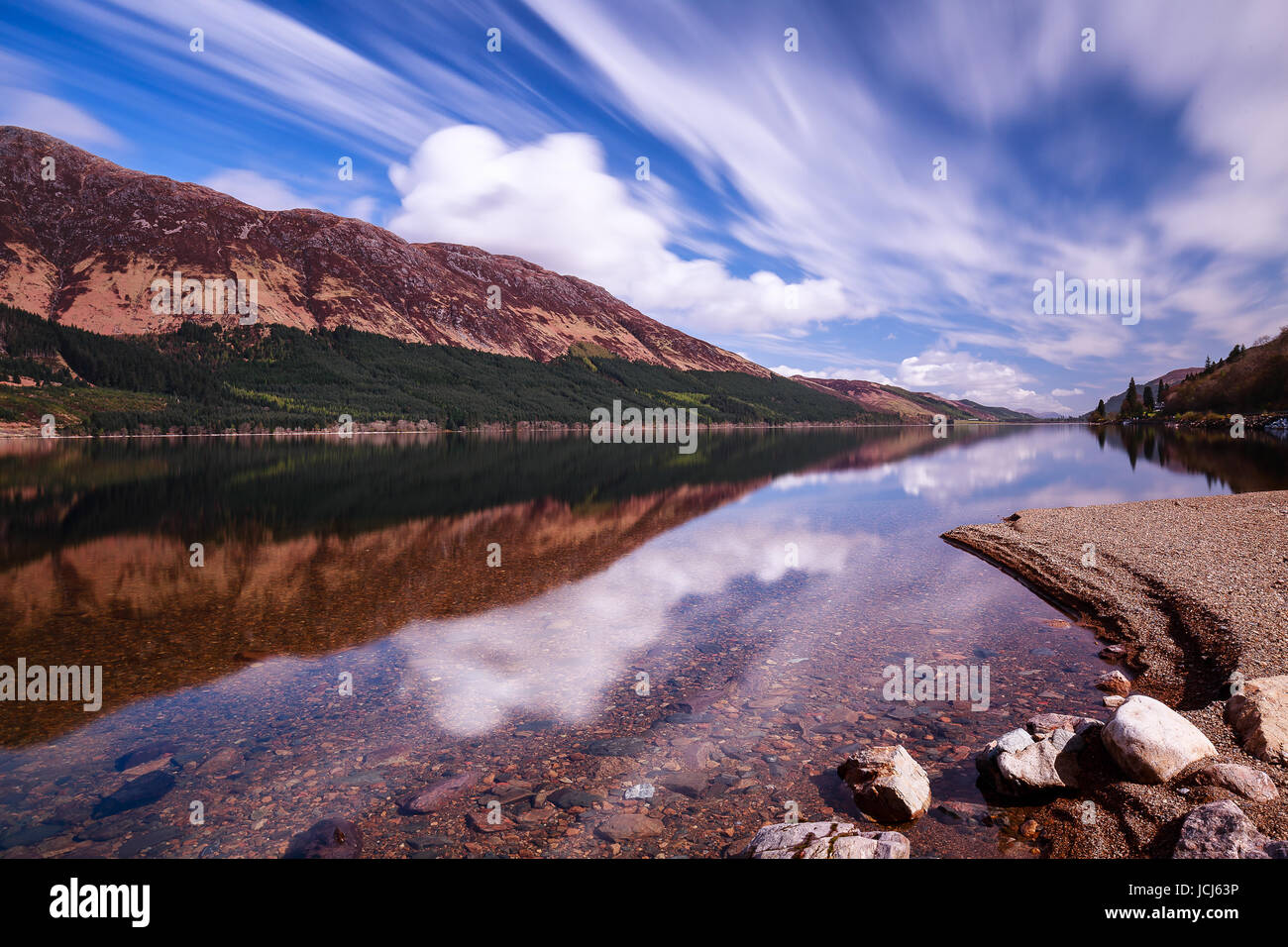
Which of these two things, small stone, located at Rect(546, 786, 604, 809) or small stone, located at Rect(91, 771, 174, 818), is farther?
small stone, located at Rect(546, 786, 604, 809)

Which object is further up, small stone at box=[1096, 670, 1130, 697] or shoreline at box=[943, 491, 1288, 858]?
shoreline at box=[943, 491, 1288, 858]

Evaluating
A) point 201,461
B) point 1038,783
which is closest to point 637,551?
point 1038,783

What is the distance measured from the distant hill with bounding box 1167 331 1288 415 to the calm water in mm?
180489

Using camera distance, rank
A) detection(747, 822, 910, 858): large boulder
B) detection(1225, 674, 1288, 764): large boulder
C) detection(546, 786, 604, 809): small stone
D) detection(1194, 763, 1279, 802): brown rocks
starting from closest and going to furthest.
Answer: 1. detection(747, 822, 910, 858): large boulder
2. detection(1194, 763, 1279, 802): brown rocks
3. detection(1225, 674, 1288, 764): large boulder
4. detection(546, 786, 604, 809): small stone

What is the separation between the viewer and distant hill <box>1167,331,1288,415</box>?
484 ft

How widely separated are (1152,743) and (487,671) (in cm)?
1244

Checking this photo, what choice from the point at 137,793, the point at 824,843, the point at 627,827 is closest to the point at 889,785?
the point at 824,843

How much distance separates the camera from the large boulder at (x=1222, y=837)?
6105 mm

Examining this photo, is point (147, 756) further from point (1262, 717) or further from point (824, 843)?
point (1262, 717)

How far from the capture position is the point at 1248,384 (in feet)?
509

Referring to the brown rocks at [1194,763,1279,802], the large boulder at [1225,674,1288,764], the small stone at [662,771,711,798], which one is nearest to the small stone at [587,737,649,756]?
the small stone at [662,771,711,798]

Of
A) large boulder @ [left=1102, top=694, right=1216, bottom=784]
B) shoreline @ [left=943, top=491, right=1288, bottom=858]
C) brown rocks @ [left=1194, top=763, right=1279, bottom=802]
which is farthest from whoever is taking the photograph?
large boulder @ [left=1102, top=694, right=1216, bottom=784]

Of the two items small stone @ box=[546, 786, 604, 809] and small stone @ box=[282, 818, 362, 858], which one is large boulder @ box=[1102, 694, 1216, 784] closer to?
small stone @ box=[546, 786, 604, 809]

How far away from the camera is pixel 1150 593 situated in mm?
19203
